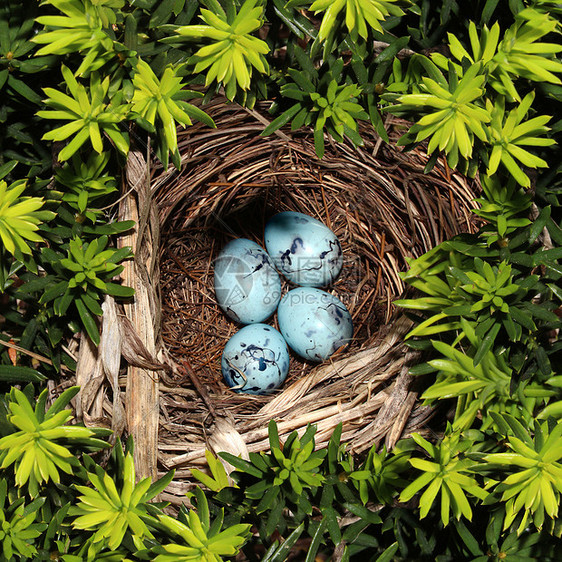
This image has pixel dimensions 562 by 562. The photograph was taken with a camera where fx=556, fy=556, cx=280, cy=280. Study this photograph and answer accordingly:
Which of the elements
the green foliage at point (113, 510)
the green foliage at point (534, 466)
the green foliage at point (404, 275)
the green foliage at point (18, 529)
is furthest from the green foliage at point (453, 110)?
the green foliage at point (18, 529)

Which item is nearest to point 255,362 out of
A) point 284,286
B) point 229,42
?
point 284,286

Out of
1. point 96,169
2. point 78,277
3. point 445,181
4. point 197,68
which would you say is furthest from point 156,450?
point 445,181

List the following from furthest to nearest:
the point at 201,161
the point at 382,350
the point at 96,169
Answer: the point at 201,161 → the point at 382,350 → the point at 96,169

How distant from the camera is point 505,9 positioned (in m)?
0.67

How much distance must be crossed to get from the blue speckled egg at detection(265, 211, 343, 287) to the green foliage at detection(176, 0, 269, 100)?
683mm

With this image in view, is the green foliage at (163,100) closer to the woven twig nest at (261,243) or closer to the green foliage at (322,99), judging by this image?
the green foliage at (322,99)

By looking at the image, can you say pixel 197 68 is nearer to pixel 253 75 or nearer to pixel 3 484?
pixel 253 75

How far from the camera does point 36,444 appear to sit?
661mm

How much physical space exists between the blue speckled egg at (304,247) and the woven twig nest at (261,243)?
0.28ft

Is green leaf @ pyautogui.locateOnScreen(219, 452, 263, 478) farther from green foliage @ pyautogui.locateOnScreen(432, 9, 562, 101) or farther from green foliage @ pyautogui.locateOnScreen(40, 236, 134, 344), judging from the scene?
green foliage @ pyautogui.locateOnScreen(432, 9, 562, 101)

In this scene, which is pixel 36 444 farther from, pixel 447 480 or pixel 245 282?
pixel 245 282

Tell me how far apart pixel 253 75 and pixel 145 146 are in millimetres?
226

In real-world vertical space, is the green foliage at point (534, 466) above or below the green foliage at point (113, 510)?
above

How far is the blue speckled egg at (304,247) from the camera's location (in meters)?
1.31
